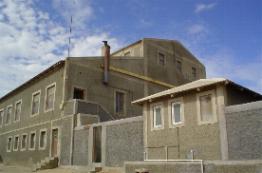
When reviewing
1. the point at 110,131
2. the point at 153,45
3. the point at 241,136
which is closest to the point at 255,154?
the point at 241,136

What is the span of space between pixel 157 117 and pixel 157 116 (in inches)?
2.1

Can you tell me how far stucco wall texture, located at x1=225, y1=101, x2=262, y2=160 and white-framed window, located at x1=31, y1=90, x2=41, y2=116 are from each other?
63.1 ft

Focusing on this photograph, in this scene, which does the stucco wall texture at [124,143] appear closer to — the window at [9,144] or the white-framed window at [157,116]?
the white-framed window at [157,116]

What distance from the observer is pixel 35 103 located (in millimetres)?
29938

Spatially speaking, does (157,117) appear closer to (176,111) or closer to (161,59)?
(176,111)

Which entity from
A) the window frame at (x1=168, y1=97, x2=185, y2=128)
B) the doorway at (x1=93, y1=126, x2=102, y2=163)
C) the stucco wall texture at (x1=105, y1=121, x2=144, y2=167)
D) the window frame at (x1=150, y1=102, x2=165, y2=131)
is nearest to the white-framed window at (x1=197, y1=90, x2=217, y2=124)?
the window frame at (x1=168, y1=97, x2=185, y2=128)

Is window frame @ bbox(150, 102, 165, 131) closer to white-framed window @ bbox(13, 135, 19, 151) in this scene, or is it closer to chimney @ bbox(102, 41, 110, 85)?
chimney @ bbox(102, 41, 110, 85)

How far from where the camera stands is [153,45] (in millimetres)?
32531

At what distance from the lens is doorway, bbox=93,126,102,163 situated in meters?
21.8

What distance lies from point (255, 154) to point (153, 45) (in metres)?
20.8

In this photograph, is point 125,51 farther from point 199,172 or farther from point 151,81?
point 199,172

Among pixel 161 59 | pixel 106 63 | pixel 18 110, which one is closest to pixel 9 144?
pixel 18 110

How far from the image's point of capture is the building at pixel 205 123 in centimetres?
1355

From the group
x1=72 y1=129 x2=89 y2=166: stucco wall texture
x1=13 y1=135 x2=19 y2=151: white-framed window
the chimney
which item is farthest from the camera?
x1=13 y1=135 x2=19 y2=151: white-framed window
